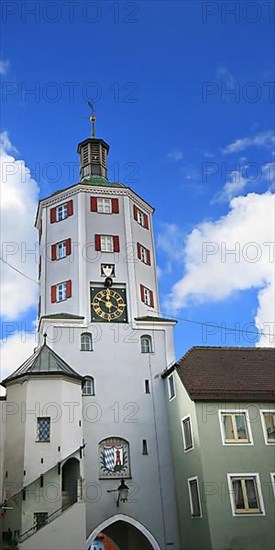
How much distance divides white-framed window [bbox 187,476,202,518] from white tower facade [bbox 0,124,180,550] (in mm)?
2212

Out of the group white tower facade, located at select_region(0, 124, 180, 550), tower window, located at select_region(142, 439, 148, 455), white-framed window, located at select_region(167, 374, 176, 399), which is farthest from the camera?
white-framed window, located at select_region(167, 374, 176, 399)

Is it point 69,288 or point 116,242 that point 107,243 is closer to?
point 116,242

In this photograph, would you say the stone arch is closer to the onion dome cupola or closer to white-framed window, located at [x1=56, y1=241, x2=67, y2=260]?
white-framed window, located at [x1=56, y1=241, x2=67, y2=260]

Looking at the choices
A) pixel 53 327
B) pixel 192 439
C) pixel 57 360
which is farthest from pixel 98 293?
pixel 192 439

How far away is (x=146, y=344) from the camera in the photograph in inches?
1276

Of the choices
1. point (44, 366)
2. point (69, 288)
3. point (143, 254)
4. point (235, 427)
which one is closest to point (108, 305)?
point (69, 288)

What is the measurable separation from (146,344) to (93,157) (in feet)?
47.5

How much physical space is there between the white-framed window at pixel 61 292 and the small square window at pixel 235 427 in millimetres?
11528

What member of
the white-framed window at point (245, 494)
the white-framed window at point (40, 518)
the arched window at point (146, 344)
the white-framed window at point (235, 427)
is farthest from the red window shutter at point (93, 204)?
the white-framed window at point (40, 518)

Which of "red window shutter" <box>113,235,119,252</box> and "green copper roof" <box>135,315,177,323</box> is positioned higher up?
"red window shutter" <box>113,235,119,252</box>

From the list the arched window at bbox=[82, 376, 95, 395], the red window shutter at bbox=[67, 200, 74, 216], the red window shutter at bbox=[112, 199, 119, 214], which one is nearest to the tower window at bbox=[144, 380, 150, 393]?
the arched window at bbox=[82, 376, 95, 395]

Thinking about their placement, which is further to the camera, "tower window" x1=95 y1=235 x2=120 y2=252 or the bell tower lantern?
the bell tower lantern

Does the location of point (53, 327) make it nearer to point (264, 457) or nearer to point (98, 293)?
point (98, 293)

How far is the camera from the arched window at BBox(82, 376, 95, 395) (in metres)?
30.0
